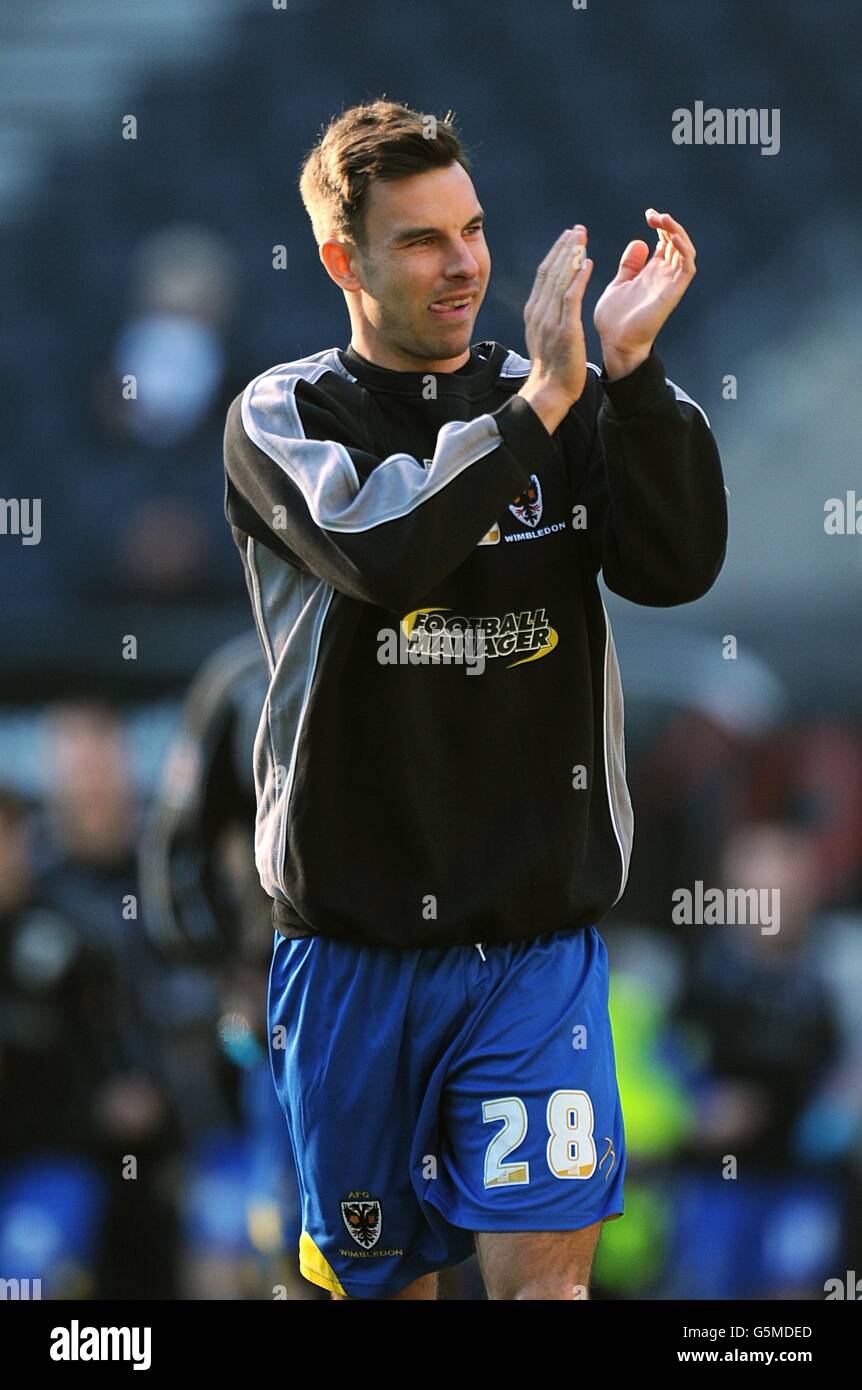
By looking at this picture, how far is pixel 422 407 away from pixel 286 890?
61 cm

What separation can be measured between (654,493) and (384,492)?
325 millimetres

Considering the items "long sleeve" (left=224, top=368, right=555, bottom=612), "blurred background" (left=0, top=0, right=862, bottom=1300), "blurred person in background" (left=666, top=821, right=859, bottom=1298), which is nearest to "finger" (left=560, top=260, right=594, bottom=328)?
"long sleeve" (left=224, top=368, right=555, bottom=612)

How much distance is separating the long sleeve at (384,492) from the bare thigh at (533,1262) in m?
0.74

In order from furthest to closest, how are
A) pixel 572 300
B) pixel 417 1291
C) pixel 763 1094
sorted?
pixel 763 1094 < pixel 417 1291 < pixel 572 300

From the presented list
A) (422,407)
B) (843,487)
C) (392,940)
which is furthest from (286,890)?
(843,487)

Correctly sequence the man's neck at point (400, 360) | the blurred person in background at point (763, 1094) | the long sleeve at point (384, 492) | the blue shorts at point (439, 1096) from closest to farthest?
the long sleeve at point (384, 492)
the blue shorts at point (439, 1096)
the man's neck at point (400, 360)
the blurred person in background at point (763, 1094)

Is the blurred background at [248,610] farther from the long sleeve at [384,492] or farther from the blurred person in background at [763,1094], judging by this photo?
the long sleeve at [384,492]

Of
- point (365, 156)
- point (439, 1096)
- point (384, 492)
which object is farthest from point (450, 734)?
point (365, 156)

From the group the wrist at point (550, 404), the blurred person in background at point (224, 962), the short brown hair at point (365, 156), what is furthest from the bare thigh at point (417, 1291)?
the short brown hair at point (365, 156)

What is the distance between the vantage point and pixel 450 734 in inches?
82.0

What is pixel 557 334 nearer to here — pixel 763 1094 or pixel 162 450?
pixel 162 450

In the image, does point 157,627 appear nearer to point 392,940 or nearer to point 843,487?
point 392,940

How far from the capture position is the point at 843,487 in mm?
2869

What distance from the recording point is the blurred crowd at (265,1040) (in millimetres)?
2824
